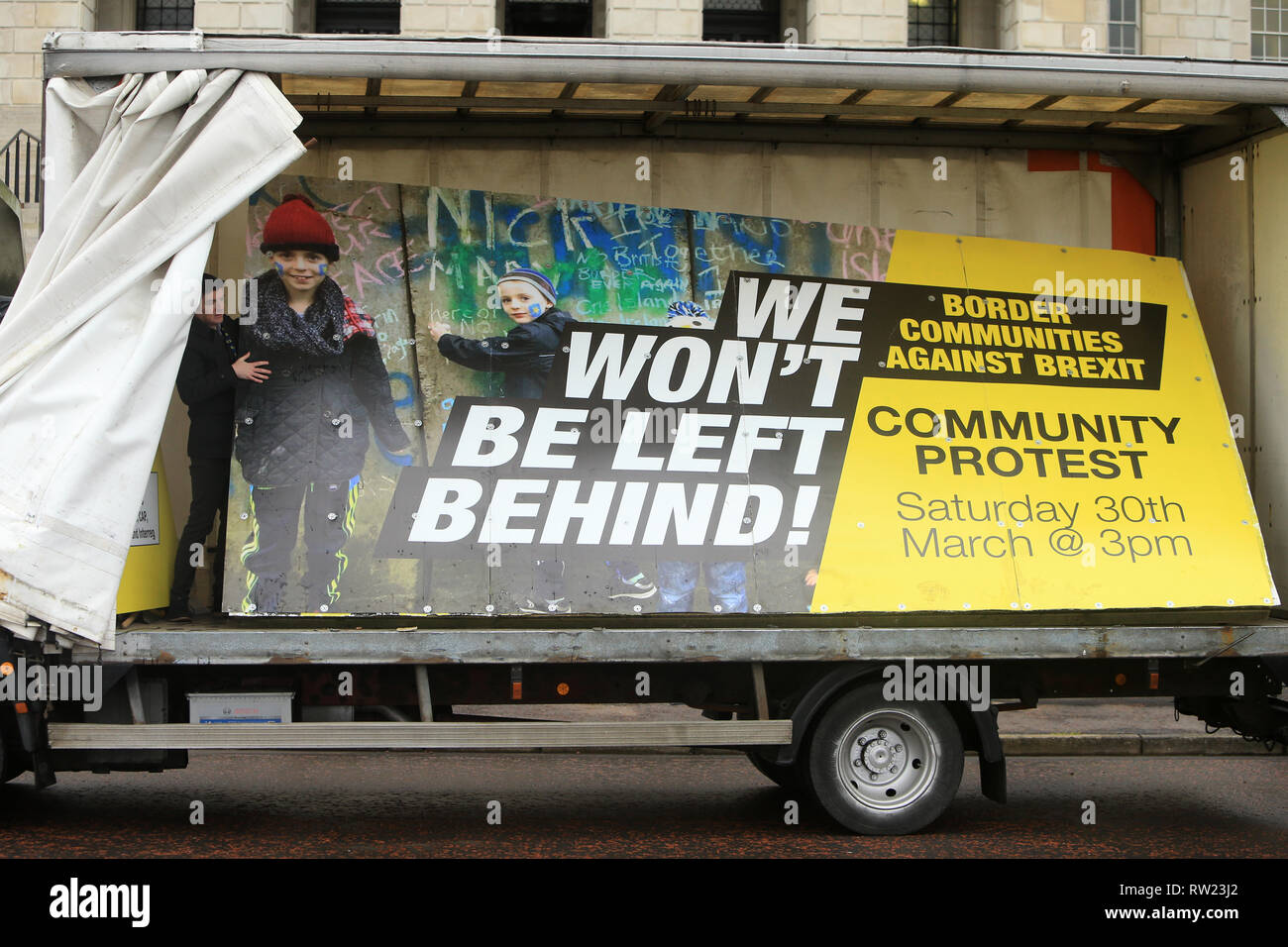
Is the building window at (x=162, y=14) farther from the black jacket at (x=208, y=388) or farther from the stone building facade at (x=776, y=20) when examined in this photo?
the black jacket at (x=208, y=388)

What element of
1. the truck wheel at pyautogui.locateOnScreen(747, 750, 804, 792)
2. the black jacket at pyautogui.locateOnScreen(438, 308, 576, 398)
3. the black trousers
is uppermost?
the black jacket at pyautogui.locateOnScreen(438, 308, 576, 398)

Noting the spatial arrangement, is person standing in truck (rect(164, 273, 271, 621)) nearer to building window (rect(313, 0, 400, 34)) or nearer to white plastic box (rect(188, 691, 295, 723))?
white plastic box (rect(188, 691, 295, 723))

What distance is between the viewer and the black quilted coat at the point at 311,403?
7.10m

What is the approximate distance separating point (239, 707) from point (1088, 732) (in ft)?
24.5

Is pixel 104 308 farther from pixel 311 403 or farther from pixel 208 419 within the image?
pixel 311 403

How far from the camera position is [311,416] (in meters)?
7.16

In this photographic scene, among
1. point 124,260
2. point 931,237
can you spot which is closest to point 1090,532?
point 931,237

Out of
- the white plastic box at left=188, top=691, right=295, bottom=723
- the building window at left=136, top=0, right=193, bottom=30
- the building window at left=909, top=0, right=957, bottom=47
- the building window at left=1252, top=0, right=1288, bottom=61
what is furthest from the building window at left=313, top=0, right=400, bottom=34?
the building window at left=1252, top=0, right=1288, bottom=61

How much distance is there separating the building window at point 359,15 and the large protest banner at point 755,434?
8.08 m

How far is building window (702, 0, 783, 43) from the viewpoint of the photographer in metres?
15.0

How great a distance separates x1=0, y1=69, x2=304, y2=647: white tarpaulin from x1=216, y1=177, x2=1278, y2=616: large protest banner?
0.95 m

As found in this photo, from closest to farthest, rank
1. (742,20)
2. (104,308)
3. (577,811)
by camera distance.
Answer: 1. (104,308)
2. (577,811)
3. (742,20)

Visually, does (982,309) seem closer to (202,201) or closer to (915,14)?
(202,201)

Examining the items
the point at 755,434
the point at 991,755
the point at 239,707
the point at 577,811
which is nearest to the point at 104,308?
the point at 239,707
